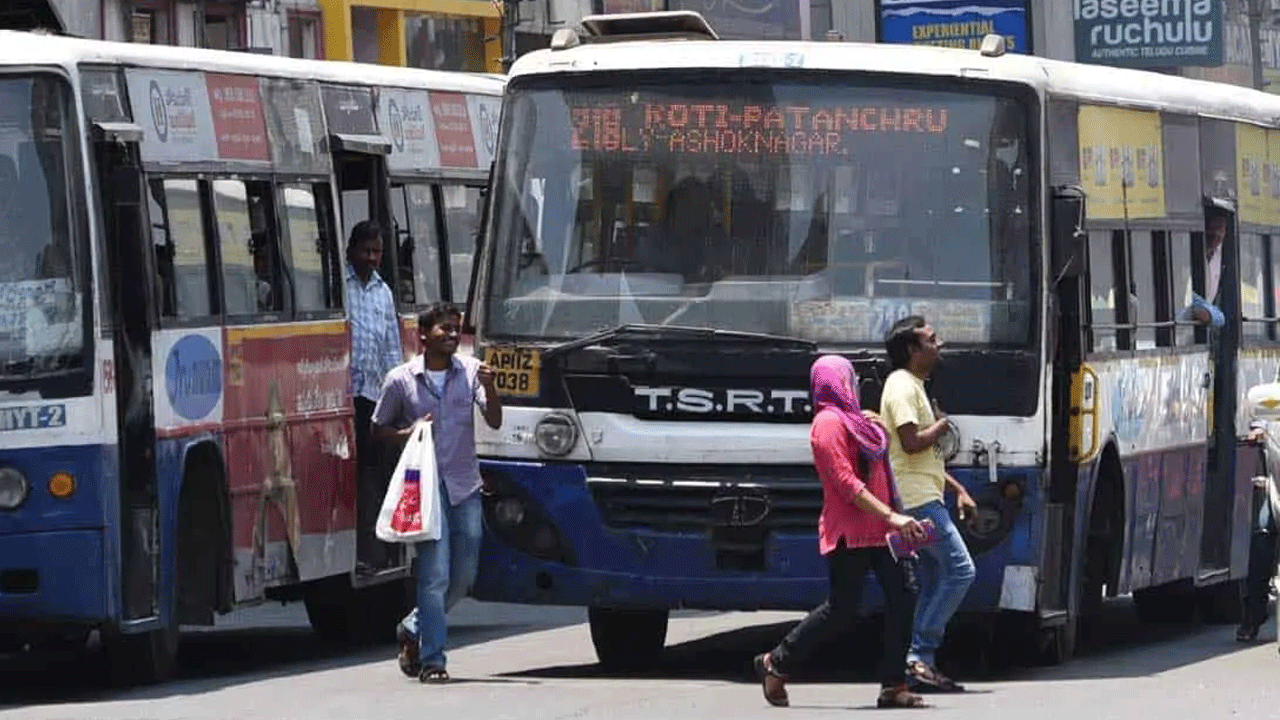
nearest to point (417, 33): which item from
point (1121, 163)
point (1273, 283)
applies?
point (1273, 283)

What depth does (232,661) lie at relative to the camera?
19.4 meters

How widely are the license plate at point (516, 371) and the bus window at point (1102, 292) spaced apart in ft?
8.86

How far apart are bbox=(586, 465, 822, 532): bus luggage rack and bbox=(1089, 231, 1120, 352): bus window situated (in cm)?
199

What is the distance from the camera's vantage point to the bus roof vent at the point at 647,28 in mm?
17812

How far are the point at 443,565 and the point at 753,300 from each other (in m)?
1.75

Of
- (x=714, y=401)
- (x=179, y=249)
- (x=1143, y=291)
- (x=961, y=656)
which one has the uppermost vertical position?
(x=179, y=249)

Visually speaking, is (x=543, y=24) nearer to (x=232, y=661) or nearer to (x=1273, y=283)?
→ (x=1273, y=283)

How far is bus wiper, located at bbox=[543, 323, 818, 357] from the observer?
16.4 meters

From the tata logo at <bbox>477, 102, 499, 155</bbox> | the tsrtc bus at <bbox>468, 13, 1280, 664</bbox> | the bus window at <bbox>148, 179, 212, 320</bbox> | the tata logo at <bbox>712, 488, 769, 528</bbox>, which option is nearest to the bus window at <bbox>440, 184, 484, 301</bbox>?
the tata logo at <bbox>477, 102, 499, 155</bbox>

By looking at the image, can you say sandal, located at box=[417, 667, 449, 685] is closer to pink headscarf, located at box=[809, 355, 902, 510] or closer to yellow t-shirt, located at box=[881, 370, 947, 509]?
yellow t-shirt, located at box=[881, 370, 947, 509]

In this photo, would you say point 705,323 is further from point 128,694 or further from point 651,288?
point 128,694

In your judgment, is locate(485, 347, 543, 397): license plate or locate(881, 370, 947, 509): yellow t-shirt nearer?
locate(881, 370, 947, 509): yellow t-shirt

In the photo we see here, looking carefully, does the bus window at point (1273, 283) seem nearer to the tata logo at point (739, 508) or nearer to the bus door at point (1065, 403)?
the bus door at point (1065, 403)

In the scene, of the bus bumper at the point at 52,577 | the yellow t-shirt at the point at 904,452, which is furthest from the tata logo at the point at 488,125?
the yellow t-shirt at the point at 904,452
